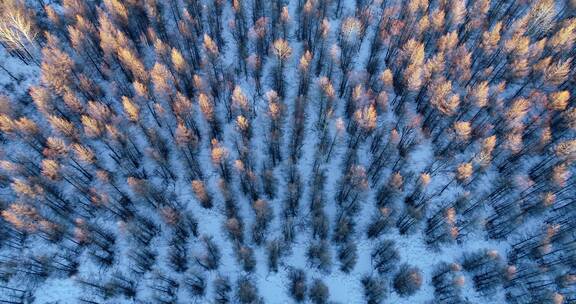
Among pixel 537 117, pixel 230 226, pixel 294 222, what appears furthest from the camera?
pixel 537 117

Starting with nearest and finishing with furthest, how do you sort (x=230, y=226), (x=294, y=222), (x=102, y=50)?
(x=230, y=226) < (x=294, y=222) < (x=102, y=50)

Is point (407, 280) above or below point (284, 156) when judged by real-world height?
below

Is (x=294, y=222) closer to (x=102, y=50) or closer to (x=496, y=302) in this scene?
(x=496, y=302)

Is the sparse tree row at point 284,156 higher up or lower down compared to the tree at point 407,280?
higher up

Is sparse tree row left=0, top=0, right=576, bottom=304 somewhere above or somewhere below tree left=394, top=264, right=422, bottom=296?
above

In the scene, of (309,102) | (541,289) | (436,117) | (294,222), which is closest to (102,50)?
(309,102)

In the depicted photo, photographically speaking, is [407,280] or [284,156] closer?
[407,280]

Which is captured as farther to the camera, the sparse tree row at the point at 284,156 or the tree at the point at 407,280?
the sparse tree row at the point at 284,156

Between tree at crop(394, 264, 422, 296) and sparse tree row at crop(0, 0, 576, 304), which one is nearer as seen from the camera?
tree at crop(394, 264, 422, 296)
